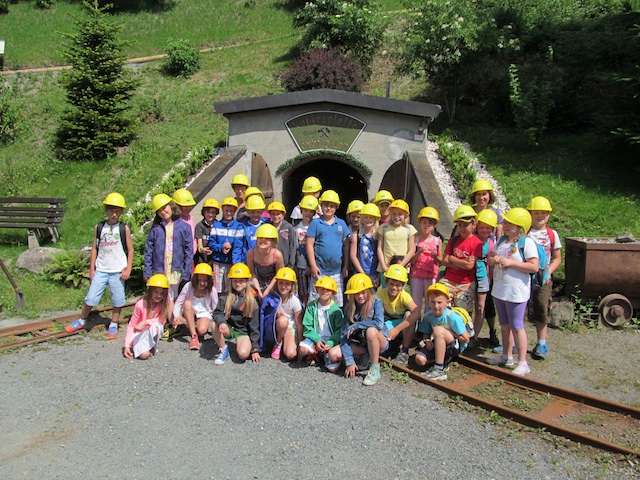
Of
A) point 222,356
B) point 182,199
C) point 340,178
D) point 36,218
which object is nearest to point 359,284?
point 222,356

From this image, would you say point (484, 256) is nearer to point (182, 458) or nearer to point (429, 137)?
point (182, 458)

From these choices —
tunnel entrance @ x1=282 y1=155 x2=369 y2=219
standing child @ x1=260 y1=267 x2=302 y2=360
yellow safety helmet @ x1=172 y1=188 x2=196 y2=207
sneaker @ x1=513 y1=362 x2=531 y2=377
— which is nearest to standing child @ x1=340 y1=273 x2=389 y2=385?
standing child @ x1=260 y1=267 x2=302 y2=360

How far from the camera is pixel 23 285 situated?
387 inches

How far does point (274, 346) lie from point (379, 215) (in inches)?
77.4

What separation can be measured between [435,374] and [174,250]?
3579mm

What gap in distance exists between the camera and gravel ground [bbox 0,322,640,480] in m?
4.37

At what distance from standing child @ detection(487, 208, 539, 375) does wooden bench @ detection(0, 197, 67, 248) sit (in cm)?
976

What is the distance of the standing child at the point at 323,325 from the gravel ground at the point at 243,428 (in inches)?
8.4

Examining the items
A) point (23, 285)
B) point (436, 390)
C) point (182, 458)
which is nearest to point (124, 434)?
point (182, 458)

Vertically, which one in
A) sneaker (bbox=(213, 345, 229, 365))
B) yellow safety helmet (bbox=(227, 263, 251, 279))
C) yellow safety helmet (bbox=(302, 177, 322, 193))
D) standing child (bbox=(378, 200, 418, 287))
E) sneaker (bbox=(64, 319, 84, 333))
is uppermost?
yellow safety helmet (bbox=(302, 177, 322, 193))

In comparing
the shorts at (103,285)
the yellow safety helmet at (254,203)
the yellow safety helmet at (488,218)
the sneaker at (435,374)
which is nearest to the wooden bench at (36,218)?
the shorts at (103,285)

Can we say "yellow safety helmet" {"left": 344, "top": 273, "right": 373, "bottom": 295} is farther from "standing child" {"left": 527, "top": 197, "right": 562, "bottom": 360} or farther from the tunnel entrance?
the tunnel entrance

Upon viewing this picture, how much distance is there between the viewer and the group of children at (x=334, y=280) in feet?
20.0

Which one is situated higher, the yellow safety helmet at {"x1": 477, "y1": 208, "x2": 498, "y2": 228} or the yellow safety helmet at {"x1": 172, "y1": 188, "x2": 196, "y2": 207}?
the yellow safety helmet at {"x1": 172, "y1": 188, "x2": 196, "y2": 207}
